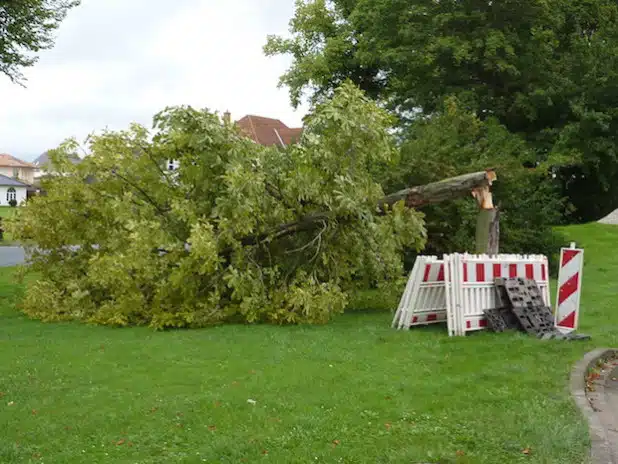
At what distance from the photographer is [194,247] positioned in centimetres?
988

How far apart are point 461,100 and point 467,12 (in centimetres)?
380

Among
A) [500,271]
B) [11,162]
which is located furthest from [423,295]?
[11,162]

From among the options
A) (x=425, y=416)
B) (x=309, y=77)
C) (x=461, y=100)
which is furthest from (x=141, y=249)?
(x=309, y=77)

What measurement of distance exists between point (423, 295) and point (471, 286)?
809 mm

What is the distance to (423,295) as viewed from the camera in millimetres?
9875

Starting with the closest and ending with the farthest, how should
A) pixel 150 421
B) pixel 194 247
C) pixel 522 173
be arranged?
pixel 150 421 → pixel 194 247 → pixel 522 173

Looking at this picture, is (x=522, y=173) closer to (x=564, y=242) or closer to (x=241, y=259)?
(x=564, y=242)

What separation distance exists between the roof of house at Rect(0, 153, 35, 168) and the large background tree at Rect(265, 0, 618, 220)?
122 meters

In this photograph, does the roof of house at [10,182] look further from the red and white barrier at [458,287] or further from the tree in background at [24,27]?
the red and white barrier at [458,287]

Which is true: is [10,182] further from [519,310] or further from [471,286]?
[519,310]

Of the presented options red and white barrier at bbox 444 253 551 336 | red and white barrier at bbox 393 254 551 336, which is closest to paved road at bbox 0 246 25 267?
red and white barrier at bbox 393 254 551 336

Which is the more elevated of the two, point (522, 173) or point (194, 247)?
point (522, 173)

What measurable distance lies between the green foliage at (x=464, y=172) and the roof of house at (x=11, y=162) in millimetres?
131955

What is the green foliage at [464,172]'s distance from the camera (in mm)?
15367
